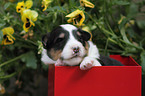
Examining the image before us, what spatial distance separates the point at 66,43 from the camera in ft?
1.99

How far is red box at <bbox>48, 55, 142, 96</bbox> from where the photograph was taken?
0.60 metres

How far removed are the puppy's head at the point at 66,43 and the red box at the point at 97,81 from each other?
5 cm

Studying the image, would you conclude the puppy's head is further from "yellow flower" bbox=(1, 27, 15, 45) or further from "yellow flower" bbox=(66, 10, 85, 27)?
"yellow flower" bbox=(1, 27, 15, 45)

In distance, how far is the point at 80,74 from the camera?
2.00ft

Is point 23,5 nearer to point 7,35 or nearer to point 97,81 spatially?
point 7,35

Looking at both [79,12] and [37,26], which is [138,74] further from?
[37,26]

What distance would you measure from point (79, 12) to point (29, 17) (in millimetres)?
273

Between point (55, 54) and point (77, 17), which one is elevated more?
point (77, 17)

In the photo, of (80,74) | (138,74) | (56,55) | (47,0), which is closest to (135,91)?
(138,74)

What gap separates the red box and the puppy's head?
5 cm

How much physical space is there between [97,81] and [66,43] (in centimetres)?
18

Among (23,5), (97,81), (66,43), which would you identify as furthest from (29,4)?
→ (97,81)

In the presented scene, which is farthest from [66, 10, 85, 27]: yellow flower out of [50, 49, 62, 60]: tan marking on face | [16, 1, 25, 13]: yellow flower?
[16, 1, 25, 13]: yellow flower

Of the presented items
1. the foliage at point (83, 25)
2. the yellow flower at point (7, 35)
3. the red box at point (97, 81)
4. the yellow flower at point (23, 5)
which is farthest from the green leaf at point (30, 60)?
the red box at point (97, 81)
